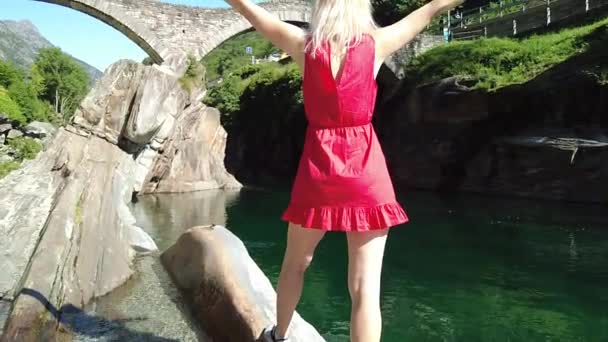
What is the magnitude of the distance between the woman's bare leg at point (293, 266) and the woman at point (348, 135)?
0.14 ft

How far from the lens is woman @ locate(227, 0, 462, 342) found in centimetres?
Result: 207

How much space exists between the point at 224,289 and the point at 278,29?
1671mm

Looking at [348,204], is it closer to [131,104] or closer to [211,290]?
[211,290]

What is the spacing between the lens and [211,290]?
3443mm

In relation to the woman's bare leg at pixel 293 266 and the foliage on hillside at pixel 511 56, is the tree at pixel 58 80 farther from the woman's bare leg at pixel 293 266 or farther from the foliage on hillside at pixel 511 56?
the woman's bare leg at pixel 293 266

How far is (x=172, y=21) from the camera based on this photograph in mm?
25984

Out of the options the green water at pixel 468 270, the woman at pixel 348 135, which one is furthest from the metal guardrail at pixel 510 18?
the woman at pixel 348 135

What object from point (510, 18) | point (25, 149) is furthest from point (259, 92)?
point (25, 149)

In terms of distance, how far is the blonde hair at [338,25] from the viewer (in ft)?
6.85

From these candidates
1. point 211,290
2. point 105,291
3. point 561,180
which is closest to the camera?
point 211,290

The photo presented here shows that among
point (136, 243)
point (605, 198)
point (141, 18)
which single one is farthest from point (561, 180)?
point (141, 18)

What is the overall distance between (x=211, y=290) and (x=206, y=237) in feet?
2.29

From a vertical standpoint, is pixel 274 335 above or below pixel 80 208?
below

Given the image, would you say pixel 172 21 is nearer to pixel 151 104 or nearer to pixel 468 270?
pixel 151 104
